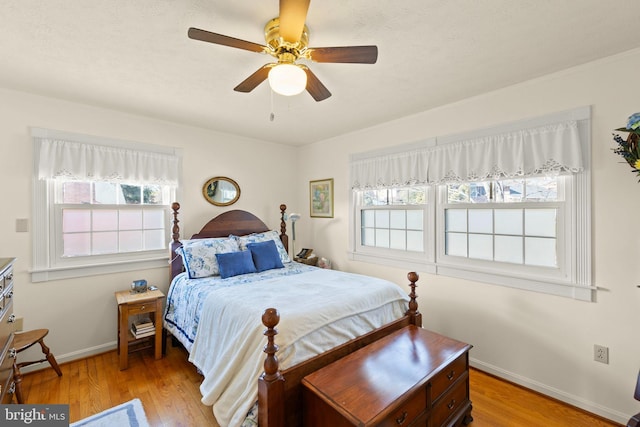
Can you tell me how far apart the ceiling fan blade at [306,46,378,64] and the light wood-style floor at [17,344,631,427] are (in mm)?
2398

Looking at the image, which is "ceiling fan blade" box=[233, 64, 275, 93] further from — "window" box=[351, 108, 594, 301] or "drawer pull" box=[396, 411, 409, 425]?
"drawer pull" box=[396, 411, 409, 425]

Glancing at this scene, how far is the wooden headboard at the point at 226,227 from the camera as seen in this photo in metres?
3.17

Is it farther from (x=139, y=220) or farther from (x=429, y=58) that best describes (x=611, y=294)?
(x=139, y=220)

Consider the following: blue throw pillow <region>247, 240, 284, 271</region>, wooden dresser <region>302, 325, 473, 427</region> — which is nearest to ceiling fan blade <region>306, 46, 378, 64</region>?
wooden dresser <region>302, 325, 473, 427</region>

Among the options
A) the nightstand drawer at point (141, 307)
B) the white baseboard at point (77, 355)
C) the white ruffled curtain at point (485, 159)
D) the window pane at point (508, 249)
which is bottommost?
the white baseboard at point (77, 355)

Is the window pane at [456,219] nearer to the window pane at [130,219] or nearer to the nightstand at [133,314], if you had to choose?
the nightstand at [133,314]

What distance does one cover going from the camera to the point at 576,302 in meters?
2.10

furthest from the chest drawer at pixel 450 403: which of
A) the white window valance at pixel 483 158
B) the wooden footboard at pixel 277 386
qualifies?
the white window valance at pixel 483 158

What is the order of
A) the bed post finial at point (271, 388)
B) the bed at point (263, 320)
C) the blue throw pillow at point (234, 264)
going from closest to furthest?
1. the bed post finial at point (271, 388)
2. the bed at point (263, 320)
3. the blue throw pillow at point (234, 264)

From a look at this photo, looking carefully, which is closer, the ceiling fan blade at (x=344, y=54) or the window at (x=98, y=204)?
the ceiling fan blade at (x=344, y=54)

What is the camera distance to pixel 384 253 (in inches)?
134

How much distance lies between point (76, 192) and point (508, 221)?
13.4 feet

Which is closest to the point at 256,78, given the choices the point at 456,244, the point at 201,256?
the point at 201,256

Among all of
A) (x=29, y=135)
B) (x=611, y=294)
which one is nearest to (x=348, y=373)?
(x=611, y=294)
